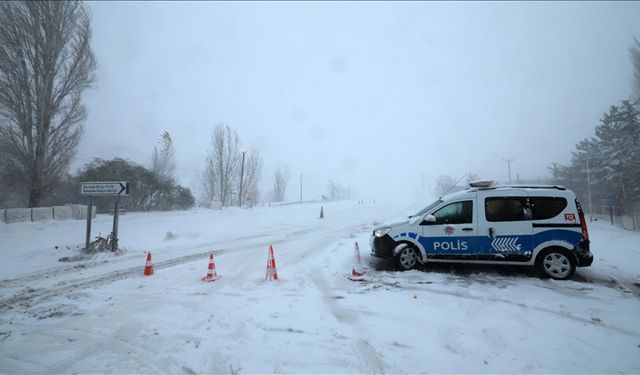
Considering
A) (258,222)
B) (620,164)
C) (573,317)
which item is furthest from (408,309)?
(620,164)

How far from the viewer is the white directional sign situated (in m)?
9.84

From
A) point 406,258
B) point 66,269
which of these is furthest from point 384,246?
point 66,269

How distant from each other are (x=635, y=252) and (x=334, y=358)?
40.3 ft

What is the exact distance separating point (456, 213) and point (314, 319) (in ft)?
14.5

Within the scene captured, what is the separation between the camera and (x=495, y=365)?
314cm

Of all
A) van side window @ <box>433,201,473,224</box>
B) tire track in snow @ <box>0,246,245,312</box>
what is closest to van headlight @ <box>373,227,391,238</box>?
van side window @ <box>433,201,473,224</box>

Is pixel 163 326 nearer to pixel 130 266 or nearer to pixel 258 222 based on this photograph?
pixel 130 266

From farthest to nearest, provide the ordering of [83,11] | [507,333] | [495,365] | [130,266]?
[83,11]
[130,266]
[507,333]
[495,365]

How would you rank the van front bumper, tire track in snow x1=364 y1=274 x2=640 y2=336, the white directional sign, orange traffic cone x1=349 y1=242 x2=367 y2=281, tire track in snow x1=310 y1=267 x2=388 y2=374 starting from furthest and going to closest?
the white directional sign < the van front bumper < orange traffic cone x1=349 y1=242 x2=367 y2=281 < tire track in snow x1=364 y1=274 x2=640 y2=336 < tire track in snow x1=310 y1=267 x2=388 y2=374

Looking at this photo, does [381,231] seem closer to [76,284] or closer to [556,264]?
[556,264]

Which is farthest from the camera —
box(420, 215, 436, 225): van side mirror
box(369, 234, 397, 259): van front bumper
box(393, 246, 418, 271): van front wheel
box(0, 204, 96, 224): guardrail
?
box(0, 204, 96, 224): guardrail

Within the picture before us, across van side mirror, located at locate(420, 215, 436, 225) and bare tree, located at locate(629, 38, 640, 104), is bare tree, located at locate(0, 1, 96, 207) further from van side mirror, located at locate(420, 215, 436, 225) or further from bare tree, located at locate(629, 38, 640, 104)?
bare tree, located at locate(629, 38, 640, 104)

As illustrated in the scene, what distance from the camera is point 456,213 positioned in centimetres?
666

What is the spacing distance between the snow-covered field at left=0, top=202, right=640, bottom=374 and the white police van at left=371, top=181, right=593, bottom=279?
472mm
